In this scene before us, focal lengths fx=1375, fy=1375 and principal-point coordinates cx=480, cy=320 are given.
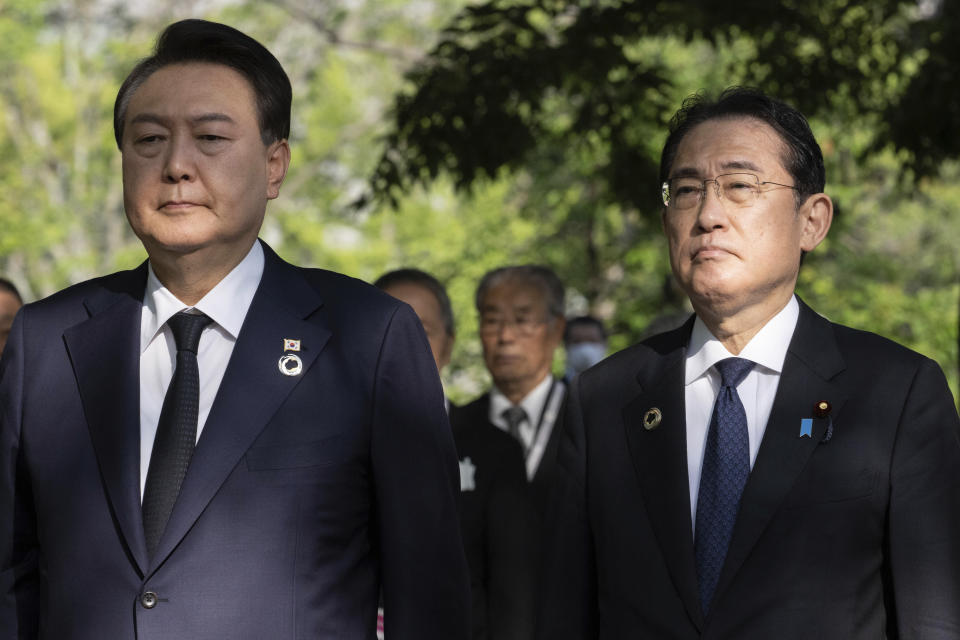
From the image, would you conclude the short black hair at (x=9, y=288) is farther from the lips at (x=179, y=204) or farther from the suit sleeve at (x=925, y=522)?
the suit sleeve at (x=925, y=522)

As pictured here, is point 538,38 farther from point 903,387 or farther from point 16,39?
point 16,39

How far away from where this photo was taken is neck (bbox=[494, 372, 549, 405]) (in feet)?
22.7

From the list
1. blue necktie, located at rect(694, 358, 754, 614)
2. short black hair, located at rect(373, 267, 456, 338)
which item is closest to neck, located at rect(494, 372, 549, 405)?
short black hair, located at rect(373, 267, 456, 338)

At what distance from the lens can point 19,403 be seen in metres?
3.18

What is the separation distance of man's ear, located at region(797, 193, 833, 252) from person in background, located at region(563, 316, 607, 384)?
7.11m

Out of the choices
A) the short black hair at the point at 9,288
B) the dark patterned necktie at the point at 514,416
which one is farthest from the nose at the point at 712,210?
the short black hair at the point at 9,288

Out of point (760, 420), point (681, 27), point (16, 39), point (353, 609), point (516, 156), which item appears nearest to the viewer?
point (353, 609)

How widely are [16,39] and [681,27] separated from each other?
790 inches

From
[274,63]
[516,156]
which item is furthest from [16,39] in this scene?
[274,63]

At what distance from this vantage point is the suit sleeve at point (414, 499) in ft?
9.93

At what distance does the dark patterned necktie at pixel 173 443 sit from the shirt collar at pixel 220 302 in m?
0.10

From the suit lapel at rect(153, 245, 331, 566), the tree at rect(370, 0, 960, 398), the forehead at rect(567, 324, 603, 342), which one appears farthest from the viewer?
the forehead at rect(567, 324, 603, 342)

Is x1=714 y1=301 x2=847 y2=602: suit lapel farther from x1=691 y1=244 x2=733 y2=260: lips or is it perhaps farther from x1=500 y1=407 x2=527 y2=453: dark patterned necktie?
x1=500 y1=407 x2=527 y2=453: dark patterned necktie

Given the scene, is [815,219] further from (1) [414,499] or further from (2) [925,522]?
(1) [414,499]
